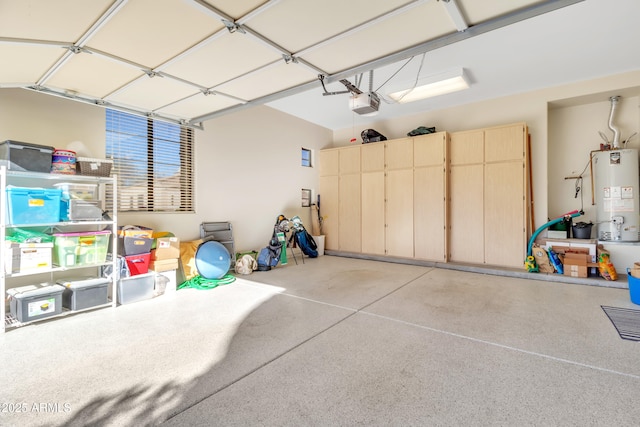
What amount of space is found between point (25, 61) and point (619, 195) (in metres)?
7.71

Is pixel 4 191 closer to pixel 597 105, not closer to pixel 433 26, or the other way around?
pixel 433 26

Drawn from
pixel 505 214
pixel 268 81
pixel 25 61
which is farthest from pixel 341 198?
pixel 25 61

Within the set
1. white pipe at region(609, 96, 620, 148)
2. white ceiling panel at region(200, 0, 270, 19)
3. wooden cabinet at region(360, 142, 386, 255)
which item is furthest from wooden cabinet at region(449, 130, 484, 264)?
white ceiling panel at region(200, 0, 270, 19)

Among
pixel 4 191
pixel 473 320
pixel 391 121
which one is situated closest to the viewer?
pixel 4 191

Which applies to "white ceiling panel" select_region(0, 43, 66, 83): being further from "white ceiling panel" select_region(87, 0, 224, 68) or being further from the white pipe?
the white pipe

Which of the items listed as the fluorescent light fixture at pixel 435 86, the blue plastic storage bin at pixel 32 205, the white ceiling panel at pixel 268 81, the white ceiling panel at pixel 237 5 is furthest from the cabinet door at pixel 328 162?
the white ceiling panel at pixel 237 5

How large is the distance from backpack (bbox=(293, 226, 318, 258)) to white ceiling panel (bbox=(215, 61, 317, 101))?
379cm

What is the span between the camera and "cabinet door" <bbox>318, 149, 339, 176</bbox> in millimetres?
7355

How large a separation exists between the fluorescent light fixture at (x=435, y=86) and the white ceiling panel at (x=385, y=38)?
8.53 feet

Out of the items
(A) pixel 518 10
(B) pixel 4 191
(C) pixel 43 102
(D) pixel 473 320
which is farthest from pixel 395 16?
(C) pixel 43 102

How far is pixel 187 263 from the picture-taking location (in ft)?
15.1

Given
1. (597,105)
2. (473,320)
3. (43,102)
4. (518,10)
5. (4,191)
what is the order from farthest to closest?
(597,105)
(43,102)
(473,320)
(4,191)
(518,10)

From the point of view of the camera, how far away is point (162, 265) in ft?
13.2

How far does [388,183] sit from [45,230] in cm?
575
